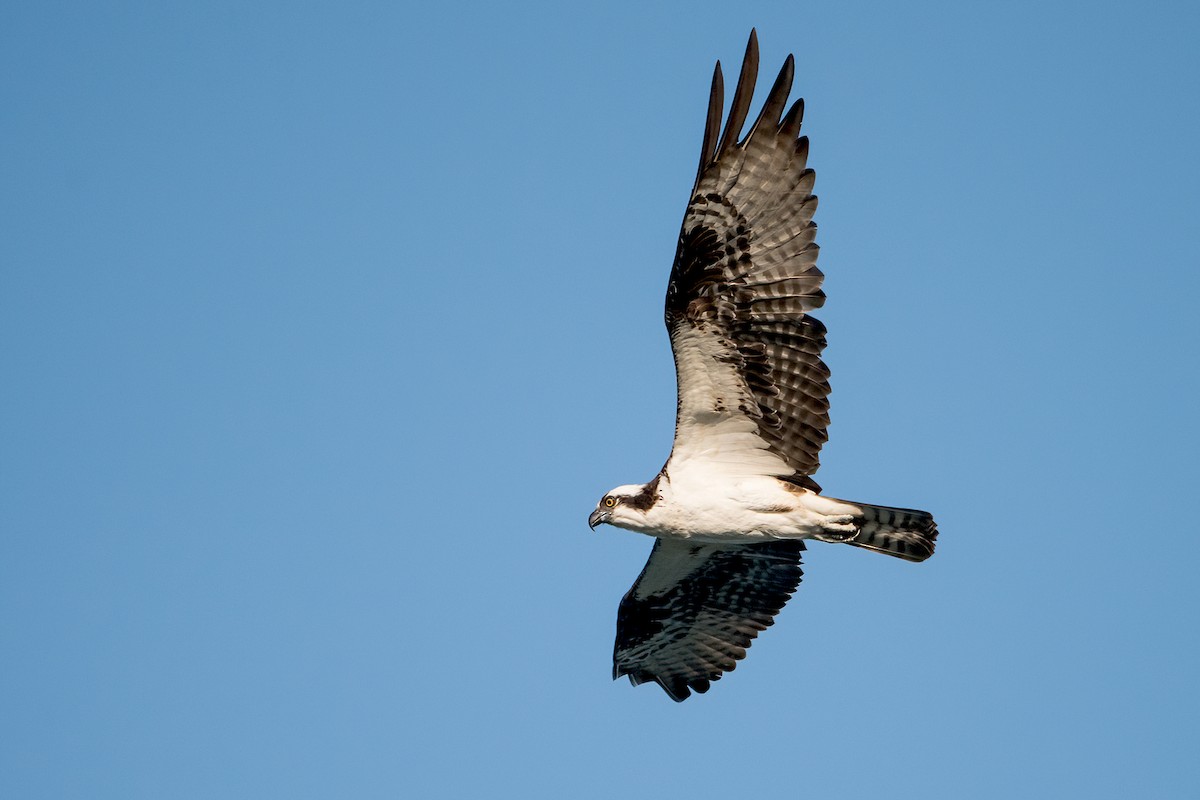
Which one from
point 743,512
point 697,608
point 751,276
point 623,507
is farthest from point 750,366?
point 697,608

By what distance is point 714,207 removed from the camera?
984cm

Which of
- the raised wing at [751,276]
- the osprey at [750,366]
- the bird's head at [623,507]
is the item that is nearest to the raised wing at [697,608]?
the osprey at [750,366]

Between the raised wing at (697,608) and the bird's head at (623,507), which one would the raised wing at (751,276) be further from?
the raised wing at (697,608)

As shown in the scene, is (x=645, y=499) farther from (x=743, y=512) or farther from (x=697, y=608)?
(x=697, y=608)

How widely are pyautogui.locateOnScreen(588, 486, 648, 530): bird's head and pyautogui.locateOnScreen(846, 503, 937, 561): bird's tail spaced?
5.57 ft

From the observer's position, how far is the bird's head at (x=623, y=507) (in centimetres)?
1038

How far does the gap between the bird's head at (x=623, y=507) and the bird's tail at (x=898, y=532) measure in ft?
5.57

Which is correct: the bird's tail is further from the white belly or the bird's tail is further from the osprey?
the white belly

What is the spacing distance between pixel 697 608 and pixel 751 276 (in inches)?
133

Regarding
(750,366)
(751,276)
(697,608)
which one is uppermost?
(751,276)

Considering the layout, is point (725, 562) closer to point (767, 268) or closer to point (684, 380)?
point (684, 380)

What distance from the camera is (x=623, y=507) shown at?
10398 mm

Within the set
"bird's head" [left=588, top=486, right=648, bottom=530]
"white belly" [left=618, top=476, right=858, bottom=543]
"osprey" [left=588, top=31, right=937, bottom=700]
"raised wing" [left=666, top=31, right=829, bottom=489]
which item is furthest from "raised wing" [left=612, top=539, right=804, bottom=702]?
"raised wing" [left=666, top=31, right=829, bottom=489]

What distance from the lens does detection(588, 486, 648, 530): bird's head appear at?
10.4m
